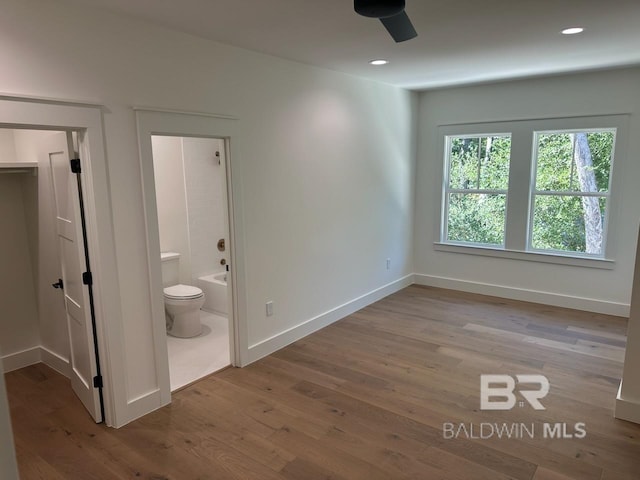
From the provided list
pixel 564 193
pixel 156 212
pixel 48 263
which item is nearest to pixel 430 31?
pixel 156 212

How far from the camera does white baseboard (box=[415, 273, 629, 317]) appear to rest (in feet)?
15.9

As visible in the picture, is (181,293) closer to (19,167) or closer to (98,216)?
(19,167)

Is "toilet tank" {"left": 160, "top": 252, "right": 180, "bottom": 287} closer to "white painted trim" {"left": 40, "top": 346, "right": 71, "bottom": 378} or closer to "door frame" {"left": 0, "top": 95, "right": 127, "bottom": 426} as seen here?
"white painted trim" {"left": 40, "top": 346, "right": 71, "bottom": 378}

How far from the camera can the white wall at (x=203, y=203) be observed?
196 inches

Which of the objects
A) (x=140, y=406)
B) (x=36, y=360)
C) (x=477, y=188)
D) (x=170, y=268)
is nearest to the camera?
(x=140, y=406)

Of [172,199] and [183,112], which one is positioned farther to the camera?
[172,199]

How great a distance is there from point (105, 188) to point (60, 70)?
26.8 inches

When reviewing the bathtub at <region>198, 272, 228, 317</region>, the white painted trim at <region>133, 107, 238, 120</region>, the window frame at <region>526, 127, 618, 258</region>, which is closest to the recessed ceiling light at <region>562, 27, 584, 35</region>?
the window frame at <region>526, 127, 618, 258</region>

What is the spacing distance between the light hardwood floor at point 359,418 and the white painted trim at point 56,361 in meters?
0.08

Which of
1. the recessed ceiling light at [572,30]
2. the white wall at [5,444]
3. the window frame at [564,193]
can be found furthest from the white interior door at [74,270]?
the window frame at [564,193]

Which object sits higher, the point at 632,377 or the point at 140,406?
the point at 632,377

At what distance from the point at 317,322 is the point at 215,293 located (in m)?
1.37

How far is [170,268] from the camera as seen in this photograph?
4.91 meters

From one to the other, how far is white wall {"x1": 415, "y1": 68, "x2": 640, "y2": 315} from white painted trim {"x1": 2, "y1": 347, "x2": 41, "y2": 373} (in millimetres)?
4652
